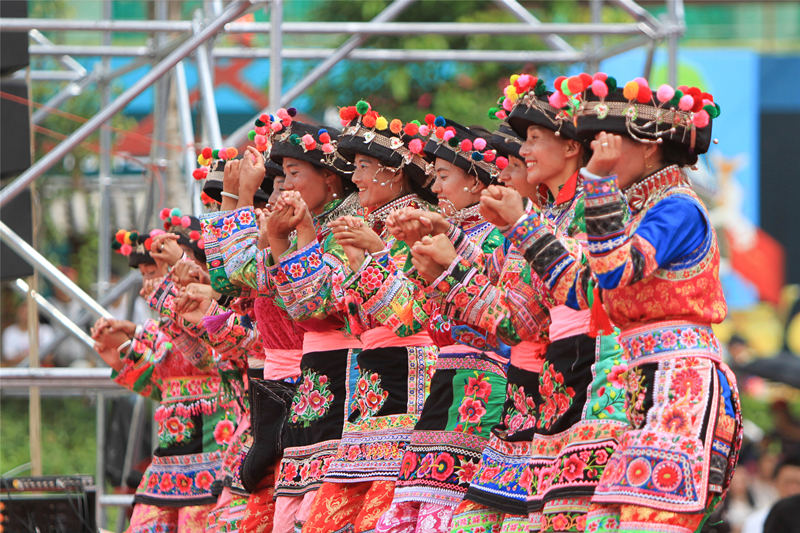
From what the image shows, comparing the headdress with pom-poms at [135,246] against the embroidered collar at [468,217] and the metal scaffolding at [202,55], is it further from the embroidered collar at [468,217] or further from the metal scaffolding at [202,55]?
the embroidered collar at [468,217]

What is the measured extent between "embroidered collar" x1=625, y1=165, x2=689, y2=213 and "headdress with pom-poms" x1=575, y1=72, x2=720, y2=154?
9 centimetres

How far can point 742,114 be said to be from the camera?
65.3 feet

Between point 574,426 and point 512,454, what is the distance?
1.26 ft

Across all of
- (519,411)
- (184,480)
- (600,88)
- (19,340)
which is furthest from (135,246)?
(19,340)

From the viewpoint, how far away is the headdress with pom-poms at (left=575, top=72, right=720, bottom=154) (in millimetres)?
4398

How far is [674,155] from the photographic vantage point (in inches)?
178

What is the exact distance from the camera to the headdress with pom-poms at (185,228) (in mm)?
7215

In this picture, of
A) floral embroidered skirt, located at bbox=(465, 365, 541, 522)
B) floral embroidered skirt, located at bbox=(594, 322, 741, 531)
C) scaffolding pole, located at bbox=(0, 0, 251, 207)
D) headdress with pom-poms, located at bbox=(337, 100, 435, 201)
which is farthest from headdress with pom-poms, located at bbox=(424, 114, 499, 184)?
scaffolding pole, located at bbox=(0, 0, 251, 207)

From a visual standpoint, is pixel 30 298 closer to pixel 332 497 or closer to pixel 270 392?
pixel 270 392

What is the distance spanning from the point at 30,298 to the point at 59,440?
686 centimetres

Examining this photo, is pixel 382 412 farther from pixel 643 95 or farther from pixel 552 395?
pixel 643 95

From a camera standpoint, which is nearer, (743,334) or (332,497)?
(332,497)

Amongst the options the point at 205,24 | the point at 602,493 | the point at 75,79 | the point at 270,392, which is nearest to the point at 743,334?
the point at 75,79

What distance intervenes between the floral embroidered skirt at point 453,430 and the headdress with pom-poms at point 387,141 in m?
0.85
